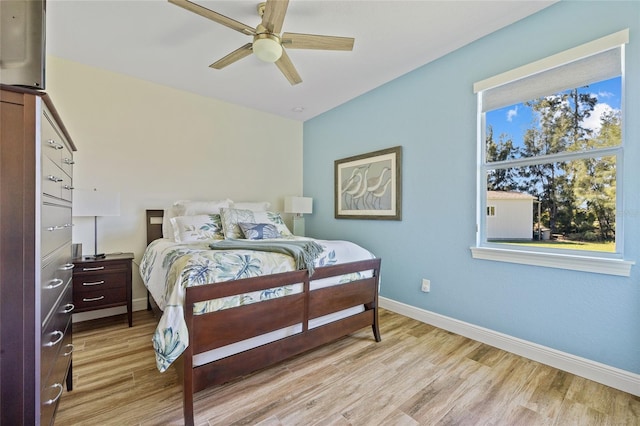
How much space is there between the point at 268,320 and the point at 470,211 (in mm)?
1992

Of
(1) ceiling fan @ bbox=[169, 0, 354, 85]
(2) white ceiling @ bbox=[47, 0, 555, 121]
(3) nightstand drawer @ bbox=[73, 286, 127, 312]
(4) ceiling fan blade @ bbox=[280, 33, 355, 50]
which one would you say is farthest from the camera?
(3) nightstand drawer @ bbox=[73, 286, 127, 312]

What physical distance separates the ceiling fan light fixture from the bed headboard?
2.30 m

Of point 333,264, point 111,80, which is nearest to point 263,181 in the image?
point 111,80

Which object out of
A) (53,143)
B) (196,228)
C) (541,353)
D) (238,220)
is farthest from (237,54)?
(541,353)

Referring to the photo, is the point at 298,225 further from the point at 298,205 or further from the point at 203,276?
the point at 203,276

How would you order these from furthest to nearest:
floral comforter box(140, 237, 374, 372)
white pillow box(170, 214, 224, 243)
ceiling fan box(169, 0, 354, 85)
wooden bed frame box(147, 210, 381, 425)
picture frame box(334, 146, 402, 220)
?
picture frame box(334, 146, 402, 220) → white pillow box(170, 214, 224, 243) → ceiling fan box(169, 0, 354, 85) → wooden bed frame box(147, 210, 381, 425) → floral comforter box(140, 237, 374, 372)

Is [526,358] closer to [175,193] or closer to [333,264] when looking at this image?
[333,264]

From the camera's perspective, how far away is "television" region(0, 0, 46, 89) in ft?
2.86

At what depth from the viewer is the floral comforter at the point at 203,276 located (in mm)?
1410

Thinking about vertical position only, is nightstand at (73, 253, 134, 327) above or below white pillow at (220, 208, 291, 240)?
below

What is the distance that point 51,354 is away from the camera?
3.80 feet

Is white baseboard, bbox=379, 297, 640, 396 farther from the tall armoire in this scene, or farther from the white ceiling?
the tall armoire

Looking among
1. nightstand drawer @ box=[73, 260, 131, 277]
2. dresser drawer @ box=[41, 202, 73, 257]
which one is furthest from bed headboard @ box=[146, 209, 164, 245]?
dresser drawer @ box=[41, 202, 73, 257]

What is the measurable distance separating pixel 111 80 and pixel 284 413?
3.66 metres
